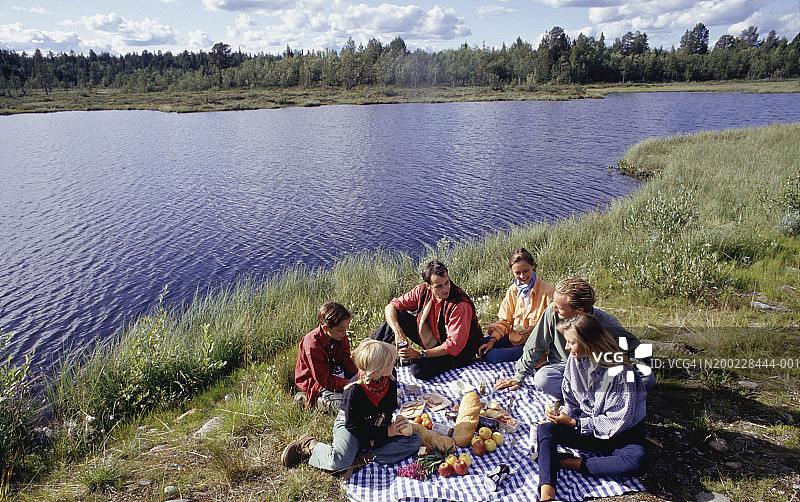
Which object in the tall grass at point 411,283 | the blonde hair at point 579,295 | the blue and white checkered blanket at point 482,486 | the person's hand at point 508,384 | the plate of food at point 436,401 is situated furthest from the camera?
the tall grass at point 411,283

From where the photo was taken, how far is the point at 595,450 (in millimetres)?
4355

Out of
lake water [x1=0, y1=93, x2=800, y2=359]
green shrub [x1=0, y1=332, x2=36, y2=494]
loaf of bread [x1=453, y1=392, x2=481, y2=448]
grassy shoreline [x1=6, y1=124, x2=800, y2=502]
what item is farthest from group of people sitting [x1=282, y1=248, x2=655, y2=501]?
lake water [x1=0, y1=93, x2=800, y2=359]

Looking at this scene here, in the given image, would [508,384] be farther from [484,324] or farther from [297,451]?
[297,451]

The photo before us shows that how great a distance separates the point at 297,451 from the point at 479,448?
1.64 meters

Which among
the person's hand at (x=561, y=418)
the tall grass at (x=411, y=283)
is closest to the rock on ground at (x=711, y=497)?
the person's hand at (x=561, y=418)

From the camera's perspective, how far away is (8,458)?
5156 mm

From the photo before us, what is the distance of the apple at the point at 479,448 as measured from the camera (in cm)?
446

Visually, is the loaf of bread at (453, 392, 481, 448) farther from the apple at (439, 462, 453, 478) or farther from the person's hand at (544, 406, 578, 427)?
the person's hand at (544, 406, 578, 427)

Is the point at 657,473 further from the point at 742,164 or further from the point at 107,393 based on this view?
the point at 742,164

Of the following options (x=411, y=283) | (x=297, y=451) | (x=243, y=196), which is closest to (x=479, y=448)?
(x=297, y=451)

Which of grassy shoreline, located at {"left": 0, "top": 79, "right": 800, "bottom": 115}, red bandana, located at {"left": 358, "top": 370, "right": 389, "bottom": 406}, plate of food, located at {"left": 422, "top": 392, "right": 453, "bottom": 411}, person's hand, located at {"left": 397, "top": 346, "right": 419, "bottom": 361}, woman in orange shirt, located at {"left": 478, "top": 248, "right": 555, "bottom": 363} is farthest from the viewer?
grassy shoreline, located at {"left": 0, "top": 79, "right": 800, "bottom": 115}

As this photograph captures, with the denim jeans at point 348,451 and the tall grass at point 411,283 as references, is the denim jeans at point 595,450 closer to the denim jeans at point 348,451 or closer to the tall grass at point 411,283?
the denim jeans at point 348,451

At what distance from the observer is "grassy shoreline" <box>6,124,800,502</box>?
14.1 feet

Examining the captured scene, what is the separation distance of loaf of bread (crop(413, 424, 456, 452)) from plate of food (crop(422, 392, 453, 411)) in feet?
2.12
